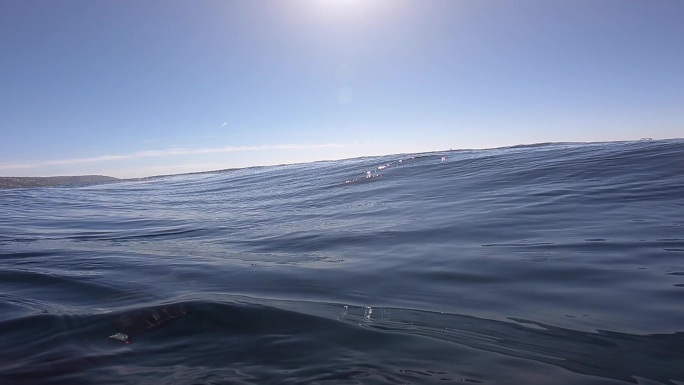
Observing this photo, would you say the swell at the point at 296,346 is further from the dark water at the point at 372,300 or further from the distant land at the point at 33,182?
the distant land at the point at 33,182

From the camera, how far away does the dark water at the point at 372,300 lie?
2.15m

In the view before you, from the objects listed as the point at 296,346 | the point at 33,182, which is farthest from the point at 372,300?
the point at 33,182

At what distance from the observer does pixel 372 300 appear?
124 inches

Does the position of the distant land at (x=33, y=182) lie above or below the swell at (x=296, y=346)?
above

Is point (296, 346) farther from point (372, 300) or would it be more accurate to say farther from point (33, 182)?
point (33, 182)

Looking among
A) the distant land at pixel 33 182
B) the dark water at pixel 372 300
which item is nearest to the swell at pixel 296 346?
the dark water at pixel 372 300

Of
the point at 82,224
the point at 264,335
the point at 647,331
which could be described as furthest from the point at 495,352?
the point at 82,224

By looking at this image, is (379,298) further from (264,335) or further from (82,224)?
(82,224)

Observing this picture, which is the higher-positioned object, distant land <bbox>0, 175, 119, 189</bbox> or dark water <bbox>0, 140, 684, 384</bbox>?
distant land <bbox>0, 175, 119, 189</bbox>

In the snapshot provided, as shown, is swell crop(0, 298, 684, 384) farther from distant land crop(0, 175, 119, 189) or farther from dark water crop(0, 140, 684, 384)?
distant land crop(0, 175, 119, 189)

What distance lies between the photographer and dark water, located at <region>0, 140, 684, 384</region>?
7.06 ft

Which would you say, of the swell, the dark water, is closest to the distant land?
the dark water

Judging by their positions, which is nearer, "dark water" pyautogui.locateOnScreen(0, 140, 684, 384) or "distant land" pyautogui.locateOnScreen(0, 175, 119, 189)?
"dark water" pyautogui.locateOnScreen(0, 140, 684, 384)

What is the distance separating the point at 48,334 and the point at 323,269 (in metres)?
2.25
